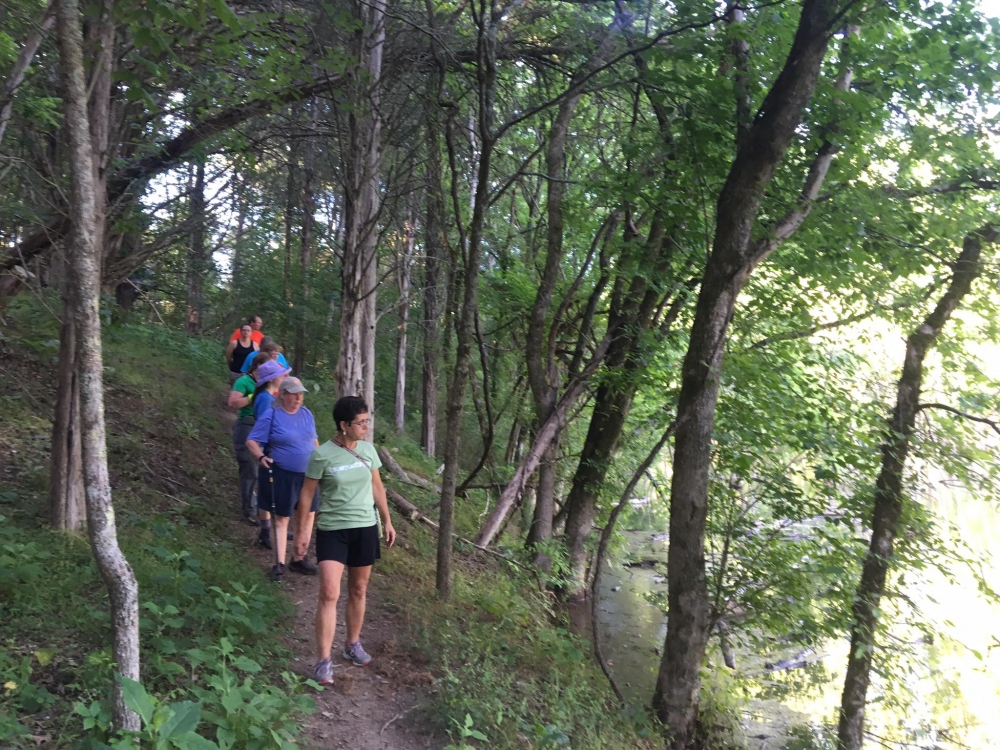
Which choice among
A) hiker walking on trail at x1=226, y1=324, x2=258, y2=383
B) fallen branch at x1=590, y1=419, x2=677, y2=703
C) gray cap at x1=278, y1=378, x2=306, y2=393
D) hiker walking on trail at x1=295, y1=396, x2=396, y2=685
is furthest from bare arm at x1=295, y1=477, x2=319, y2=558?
hiker walking on trail at x1=226, y1=324, x2=258, y2=383

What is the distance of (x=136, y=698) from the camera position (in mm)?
2820

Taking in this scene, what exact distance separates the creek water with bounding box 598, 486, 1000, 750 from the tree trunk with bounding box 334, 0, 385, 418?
4679 mm

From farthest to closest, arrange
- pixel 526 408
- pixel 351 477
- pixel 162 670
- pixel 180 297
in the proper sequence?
pixel 180 297, pixel 526 408, pixel 351 477, pixel 162 670

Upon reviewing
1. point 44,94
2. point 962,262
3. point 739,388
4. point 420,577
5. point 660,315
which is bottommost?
point 420,577

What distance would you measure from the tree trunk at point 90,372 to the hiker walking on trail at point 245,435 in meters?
3.97

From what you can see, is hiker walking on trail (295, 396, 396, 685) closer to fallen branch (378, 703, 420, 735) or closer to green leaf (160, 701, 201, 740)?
fallen branch (378, 703, 420, 735)

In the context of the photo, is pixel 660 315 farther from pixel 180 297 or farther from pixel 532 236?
pixel 180 297

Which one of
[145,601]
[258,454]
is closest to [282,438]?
[258,454]

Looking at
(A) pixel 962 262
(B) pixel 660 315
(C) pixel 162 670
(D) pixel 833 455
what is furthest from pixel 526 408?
(C) pixel 162 670

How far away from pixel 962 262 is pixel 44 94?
410 inches

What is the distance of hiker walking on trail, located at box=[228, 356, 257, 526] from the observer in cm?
688

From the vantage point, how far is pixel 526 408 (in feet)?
Result: 35.9

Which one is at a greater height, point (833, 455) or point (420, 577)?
point (833, 455)

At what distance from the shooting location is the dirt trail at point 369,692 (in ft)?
13.4
